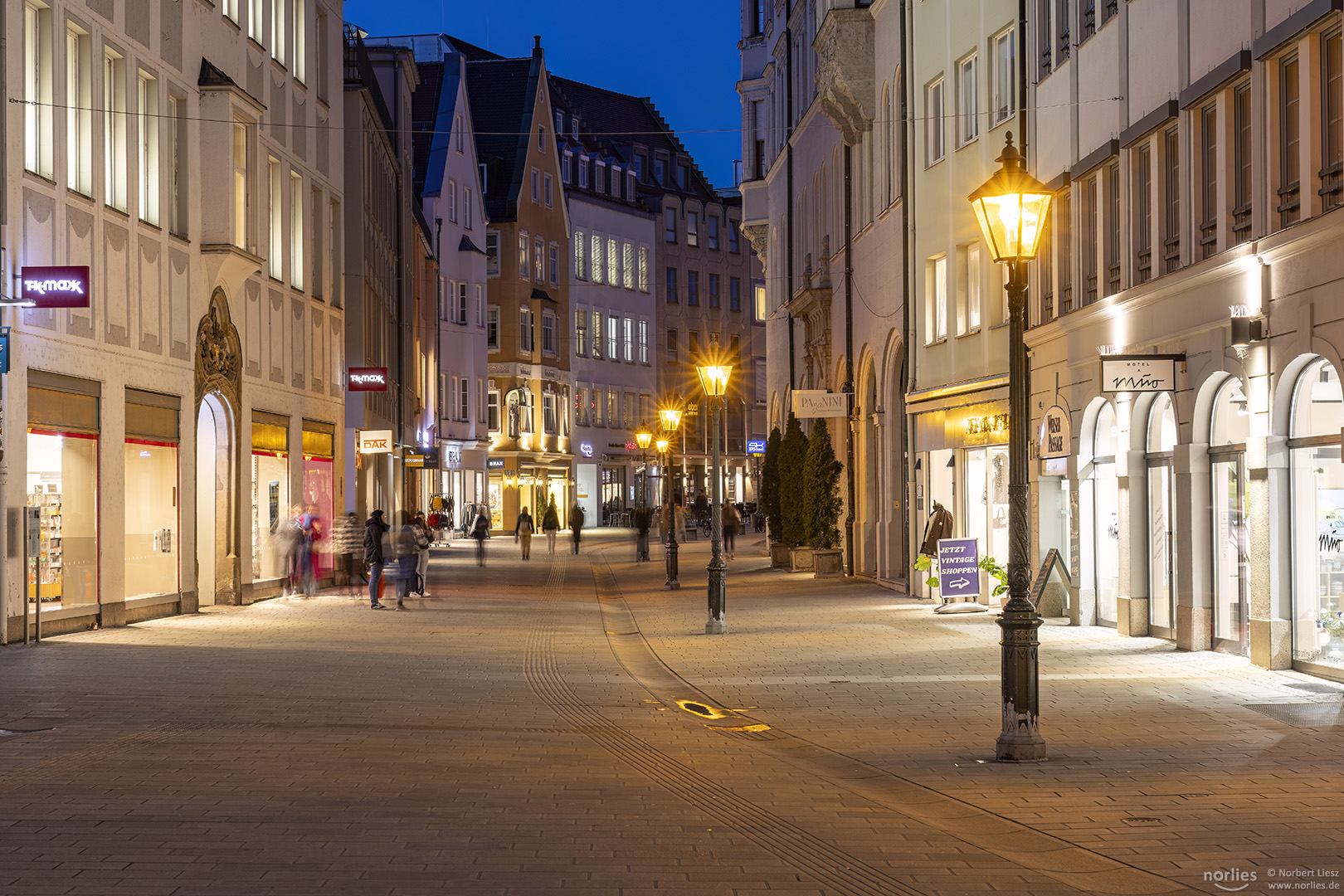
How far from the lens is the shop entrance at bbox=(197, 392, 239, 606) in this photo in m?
26.9

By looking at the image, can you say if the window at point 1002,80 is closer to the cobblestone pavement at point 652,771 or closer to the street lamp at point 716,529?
the street lamp at point 716,529

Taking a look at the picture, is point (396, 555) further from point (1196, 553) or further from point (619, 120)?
point (619, 120)

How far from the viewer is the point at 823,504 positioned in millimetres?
37000

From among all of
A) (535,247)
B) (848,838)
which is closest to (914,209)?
(848,838)

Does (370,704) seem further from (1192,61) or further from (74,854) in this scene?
(1192,61)

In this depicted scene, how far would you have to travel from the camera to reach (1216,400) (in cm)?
1823

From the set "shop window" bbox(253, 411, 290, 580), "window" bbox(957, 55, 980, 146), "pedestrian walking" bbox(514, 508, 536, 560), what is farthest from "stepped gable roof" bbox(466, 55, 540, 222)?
"window" bbox(957, 55, 980, 146)

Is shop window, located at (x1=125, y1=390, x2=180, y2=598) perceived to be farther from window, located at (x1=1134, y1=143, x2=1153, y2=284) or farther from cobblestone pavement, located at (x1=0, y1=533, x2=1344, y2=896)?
window, located at (x1=1134, y1=143, x2=1153, y2=284)

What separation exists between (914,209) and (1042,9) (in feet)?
21.9

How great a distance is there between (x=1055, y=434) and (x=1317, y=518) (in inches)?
294

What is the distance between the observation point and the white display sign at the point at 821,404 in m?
35.8

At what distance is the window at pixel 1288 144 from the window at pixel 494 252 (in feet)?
207

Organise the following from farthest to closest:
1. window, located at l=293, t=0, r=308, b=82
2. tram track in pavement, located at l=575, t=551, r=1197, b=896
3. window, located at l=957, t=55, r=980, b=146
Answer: window, located at l=293, t=0, r=308, b=82
window, located at l=957, t=55, r=980, b=146
tram track in pavement, located at l=575, t=551, r=1197, b=896

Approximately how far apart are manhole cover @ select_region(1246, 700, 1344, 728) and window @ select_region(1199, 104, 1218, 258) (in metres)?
6.12
